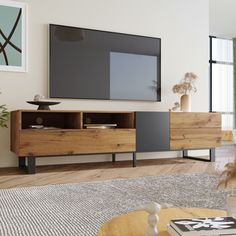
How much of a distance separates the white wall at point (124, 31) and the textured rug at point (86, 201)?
1407mm

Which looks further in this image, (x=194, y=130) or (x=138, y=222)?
(x=194, y=130)

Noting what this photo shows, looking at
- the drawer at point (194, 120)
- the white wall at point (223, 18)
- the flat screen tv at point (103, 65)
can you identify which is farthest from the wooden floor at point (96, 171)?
the white wall at point (223, 18)

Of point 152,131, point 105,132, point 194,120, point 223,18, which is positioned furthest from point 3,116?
point 223,18

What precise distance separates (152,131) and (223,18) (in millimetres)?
3289

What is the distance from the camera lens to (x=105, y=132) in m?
3.37

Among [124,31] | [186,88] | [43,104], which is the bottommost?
[43,104]

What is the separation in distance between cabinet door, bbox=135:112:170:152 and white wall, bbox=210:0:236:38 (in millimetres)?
2505

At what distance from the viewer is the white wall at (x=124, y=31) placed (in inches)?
140

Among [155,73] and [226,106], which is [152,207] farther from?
[226,106]

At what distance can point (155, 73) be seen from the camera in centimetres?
429

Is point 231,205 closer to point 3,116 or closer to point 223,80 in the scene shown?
point 3,116

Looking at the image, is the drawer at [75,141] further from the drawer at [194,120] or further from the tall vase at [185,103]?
the tall vase at [185,103]

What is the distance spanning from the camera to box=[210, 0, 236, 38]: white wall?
17.1 feet

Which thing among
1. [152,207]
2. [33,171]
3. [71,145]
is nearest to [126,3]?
[71,145]
